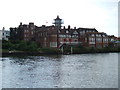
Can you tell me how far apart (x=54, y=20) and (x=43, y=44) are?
647 inches

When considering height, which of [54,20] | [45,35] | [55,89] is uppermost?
[54,20]

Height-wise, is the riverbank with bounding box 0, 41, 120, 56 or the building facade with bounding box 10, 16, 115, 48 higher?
the building facade with bounding box 10, 16, 115, 48

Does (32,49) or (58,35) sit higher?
(58,35)

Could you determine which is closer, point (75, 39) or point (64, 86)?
point (64, 86)

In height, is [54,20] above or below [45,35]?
above

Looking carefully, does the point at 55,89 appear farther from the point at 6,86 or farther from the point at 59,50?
the point at 59,50

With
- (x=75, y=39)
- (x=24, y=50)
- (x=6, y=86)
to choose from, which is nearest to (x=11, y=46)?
(x=24, y=50)

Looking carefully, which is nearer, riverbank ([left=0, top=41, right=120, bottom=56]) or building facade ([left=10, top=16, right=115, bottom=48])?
riverbank ([left=0, top=41, right=120, bottom=56])

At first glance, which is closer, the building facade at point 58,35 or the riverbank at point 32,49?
the riverbank at point 32,49

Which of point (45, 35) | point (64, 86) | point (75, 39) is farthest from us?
point (75, 39)

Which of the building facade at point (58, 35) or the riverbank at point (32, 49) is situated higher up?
the building facade at point (58, 35)

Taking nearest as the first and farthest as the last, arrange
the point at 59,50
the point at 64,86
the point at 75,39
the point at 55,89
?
the point at 55,89 → the point at 64,86 → the point at 59,50 → the point at 75,39

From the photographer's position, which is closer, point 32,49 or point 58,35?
point 32,49

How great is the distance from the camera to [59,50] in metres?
73.6
